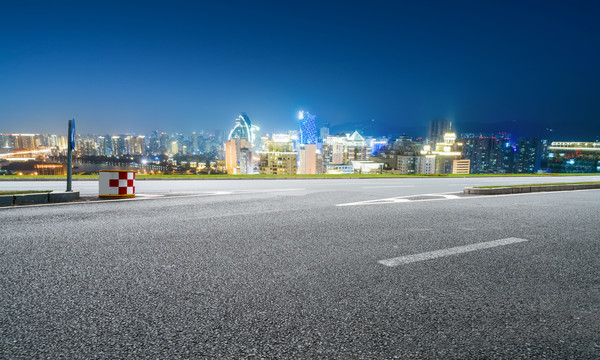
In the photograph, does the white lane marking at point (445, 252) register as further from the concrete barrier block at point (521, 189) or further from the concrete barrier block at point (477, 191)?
the concrete barrier block at point (521, 189)

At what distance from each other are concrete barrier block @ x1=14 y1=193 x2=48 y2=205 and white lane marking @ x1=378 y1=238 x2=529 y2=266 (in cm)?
855

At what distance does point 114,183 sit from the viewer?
9289 mm

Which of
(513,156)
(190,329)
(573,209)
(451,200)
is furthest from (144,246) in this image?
(513,156)

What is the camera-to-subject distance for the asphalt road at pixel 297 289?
2.00 meters

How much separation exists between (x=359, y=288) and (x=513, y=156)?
522 ft

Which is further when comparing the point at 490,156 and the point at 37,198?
the point at 490,156

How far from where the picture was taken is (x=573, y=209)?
785 centimetres

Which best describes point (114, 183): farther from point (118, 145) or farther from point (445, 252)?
point (118, 145)

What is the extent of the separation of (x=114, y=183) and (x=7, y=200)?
2.28 meters

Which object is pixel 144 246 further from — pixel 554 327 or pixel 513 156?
pixel 513 156

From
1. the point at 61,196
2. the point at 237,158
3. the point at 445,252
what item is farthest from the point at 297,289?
the point at 237,158

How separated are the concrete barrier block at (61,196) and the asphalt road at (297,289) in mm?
2617

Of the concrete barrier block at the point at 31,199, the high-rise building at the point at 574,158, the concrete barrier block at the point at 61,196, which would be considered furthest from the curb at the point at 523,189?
the high-rise building at the point at 574,158

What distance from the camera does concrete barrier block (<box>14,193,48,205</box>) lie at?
7879 millimetres
